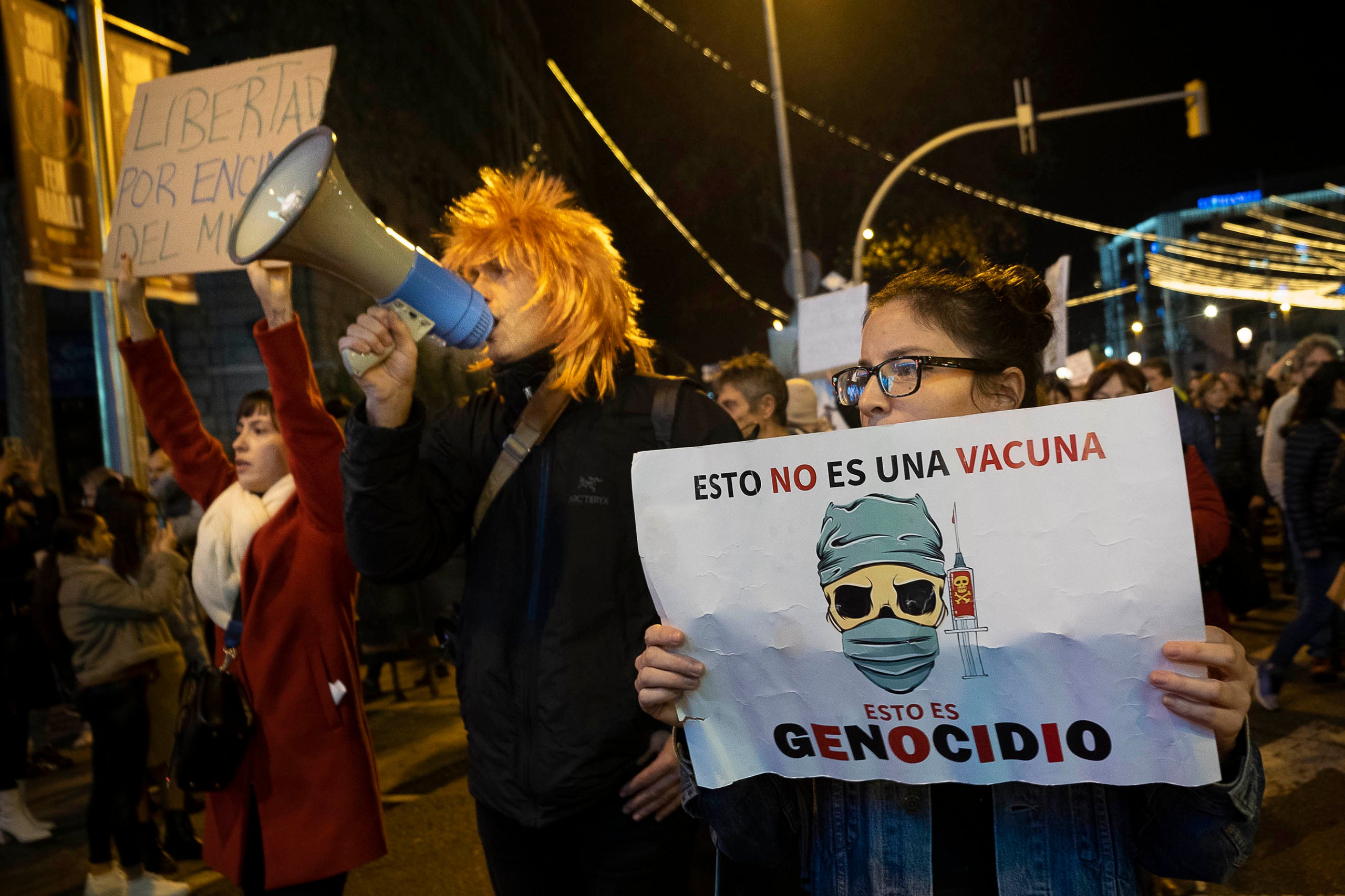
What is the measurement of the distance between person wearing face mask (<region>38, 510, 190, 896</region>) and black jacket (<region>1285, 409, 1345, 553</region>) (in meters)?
6.24

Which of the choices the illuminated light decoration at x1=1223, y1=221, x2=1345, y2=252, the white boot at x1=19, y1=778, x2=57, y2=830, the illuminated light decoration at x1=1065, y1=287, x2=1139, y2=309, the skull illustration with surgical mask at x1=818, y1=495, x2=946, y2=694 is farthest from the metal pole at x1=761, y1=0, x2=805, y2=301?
the illuminated light decoration at x1=1223, y1=221, x2=1345, y2=252

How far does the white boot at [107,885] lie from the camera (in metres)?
3.95

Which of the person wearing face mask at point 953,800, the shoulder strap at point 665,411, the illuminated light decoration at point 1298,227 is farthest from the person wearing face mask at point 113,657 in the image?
the illuminated light decoration at point 1298,227

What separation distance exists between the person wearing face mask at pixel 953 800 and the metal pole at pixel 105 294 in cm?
444

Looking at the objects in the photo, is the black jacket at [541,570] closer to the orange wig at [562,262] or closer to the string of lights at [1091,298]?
the orange wig at [562,262]

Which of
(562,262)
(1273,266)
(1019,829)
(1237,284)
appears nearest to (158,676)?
(562,262)

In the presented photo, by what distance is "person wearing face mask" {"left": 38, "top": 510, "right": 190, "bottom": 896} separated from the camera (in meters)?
4.02

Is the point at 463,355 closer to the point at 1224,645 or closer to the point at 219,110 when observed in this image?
the point at 219,110

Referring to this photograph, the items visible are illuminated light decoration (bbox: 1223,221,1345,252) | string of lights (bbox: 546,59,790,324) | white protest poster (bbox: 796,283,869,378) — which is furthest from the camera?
illuminated light decoration (bbox: 1223,221,1345,252)

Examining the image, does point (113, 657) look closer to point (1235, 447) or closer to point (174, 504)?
point (174, 504)

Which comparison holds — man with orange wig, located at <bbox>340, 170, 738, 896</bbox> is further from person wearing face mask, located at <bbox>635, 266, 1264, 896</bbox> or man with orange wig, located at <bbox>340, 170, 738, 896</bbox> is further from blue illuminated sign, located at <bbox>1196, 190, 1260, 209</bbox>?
blue illuminated sign, located at <bbox>1196, 190, 1260, 209</bbox>

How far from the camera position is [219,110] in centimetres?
347

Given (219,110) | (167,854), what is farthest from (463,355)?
(167,854)

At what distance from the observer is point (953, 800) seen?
56.0 inches
